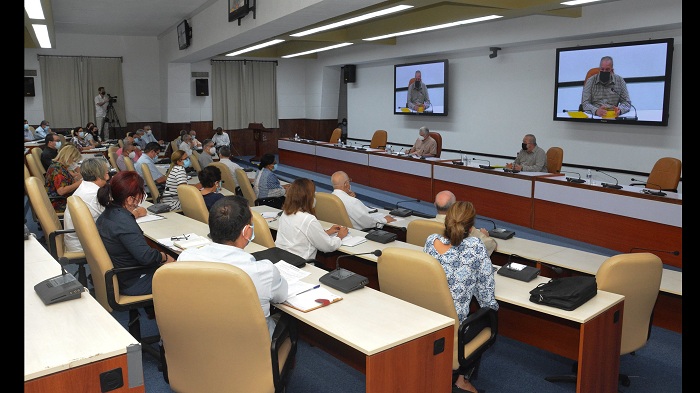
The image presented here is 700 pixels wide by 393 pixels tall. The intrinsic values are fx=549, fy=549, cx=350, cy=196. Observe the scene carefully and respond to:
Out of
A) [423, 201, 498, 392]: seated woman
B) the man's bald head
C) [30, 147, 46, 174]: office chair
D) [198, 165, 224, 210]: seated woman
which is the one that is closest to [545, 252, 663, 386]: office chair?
[423, 201, 498, 392]: seated woman

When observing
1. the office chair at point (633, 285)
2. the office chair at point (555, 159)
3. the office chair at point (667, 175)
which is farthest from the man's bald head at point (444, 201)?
the office chair at point (555, 159)

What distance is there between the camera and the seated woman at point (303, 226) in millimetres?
4004

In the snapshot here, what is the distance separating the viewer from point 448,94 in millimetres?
11523

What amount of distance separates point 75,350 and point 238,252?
0.76 meters

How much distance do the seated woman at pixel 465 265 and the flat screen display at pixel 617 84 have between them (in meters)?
5.95

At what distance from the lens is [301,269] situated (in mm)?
3312

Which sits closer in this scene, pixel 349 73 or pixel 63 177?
pixel 63 177

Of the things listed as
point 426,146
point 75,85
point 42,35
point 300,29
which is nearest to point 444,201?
point 300,29

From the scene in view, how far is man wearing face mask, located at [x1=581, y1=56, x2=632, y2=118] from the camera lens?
26.4 feet

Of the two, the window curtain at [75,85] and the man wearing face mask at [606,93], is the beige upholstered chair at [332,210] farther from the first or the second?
the window curtain at [75,85]

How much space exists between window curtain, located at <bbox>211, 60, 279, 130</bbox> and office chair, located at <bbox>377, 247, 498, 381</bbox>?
43.3ft

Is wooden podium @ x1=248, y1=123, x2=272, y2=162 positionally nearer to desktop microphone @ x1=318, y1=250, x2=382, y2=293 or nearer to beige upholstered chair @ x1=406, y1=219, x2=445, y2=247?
beige upholstered chair @ x1=406, y1=219, x2=445, y2=247

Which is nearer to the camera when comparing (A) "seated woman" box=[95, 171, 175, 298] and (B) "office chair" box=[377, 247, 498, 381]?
(B) "office chair" box=[377, 247, 498, 381]

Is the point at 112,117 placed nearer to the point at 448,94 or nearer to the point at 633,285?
the point at 448,94
